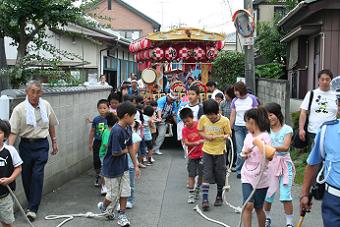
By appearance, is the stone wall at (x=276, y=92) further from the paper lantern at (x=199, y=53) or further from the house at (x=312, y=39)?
the paper lantern at (x=199, y=53)

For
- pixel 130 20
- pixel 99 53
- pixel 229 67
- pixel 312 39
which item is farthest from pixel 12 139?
pixel 130 20

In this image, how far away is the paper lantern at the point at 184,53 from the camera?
49.3 ft

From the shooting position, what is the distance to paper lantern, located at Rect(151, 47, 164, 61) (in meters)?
14.9

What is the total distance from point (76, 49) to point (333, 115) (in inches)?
647

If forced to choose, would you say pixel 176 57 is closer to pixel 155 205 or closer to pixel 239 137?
pixel 239 137

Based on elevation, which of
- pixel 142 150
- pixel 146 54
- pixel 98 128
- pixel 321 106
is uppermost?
pixel 146 54

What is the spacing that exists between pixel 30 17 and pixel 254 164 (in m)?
4.83

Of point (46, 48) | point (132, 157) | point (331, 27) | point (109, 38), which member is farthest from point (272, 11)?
point (132, 157)

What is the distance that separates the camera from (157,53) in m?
14.9

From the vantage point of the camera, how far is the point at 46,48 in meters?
9.32

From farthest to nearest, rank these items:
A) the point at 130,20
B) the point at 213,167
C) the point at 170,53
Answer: the point at 130,20 < the point at 170,53 < the point at 213,167

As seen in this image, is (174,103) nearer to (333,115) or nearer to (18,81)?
(18,81)

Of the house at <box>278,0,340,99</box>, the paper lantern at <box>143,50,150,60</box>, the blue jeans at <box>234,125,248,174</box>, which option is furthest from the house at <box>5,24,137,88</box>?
the blue jeans at <box>234,125,248,174</box>

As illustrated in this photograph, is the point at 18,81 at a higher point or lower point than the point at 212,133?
higher
